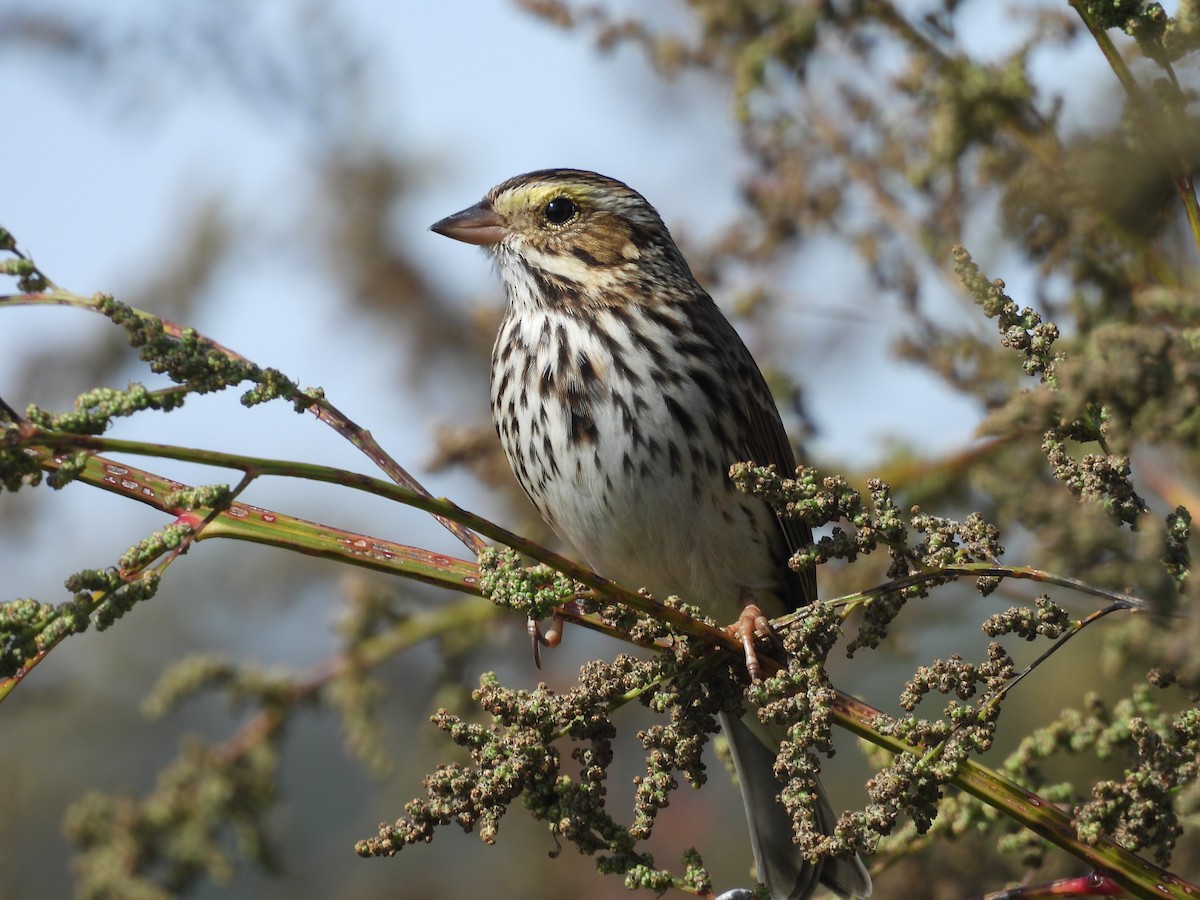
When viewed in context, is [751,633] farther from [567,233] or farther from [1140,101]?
[567,233]

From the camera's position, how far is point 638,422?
307cm

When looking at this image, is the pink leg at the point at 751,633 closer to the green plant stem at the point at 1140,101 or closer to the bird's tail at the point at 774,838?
the bird's tail at the point at 774,838

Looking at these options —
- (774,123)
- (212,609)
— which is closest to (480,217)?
(774,123)

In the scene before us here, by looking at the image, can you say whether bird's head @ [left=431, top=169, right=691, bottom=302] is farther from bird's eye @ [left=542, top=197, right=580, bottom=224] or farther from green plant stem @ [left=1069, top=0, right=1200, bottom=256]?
green plant stem @ [left=1069, top=0, right=1200, bottom=256]

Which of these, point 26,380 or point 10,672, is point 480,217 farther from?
point 10,672

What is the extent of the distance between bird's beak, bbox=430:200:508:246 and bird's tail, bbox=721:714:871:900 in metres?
1.34

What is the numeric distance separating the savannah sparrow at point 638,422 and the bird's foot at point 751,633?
26.2 inches

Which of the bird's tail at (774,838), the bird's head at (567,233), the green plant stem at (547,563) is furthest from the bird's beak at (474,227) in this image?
the green plant stem at (547,563)

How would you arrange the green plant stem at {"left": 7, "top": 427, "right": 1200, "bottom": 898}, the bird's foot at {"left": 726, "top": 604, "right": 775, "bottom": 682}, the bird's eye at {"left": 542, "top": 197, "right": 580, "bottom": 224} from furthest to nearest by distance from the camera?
the bird's eye at {"left": 542, "top": 197, "right": 580, "bottom": 224}
the bird's foot at {"left": 726, "top": 604, "right": 775, "bottom": 682}
the green plant stem at {"left": 7, "top": 427, "right": 1200, "bottom": 898}

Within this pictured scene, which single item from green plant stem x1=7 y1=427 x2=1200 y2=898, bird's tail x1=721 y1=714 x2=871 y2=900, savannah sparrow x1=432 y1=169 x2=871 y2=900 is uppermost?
savannah sparrow x1=432 y1=169 x2=871 y2=900

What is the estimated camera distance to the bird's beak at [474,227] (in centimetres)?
Answer: 358

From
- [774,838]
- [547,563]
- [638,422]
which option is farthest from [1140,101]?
[774,838]

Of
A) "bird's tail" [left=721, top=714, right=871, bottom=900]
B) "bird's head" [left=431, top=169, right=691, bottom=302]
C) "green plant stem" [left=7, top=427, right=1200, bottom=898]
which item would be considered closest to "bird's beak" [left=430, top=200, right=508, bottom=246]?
"bird's head" [left=431, top=169, right=691, bottom=302]

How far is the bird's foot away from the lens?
1887 millimetres
